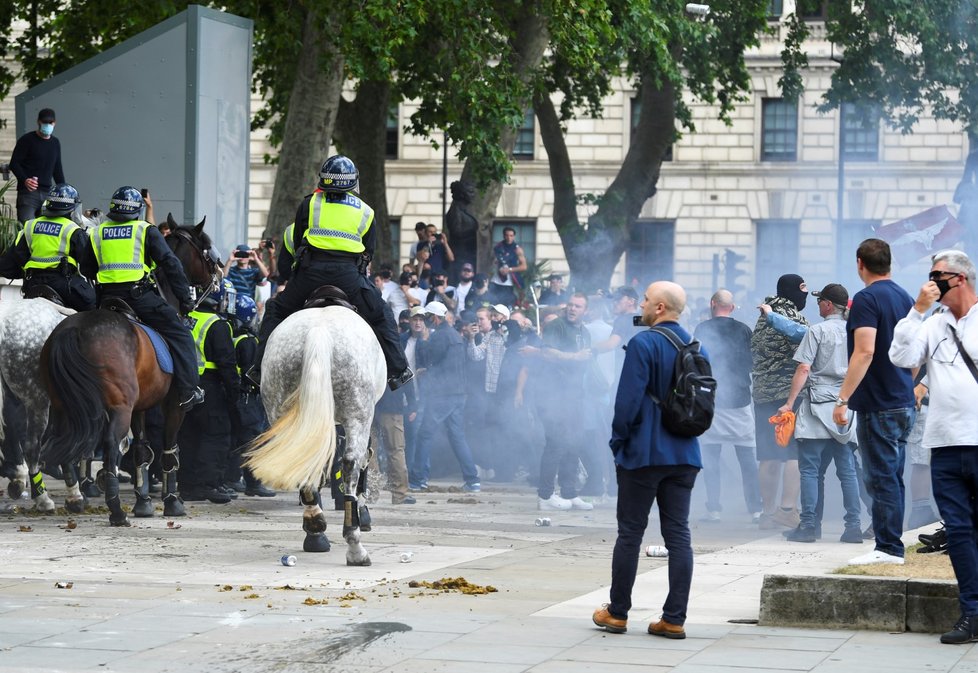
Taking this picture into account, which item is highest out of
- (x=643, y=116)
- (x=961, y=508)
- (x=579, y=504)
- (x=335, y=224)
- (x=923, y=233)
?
(x=643, y=116)

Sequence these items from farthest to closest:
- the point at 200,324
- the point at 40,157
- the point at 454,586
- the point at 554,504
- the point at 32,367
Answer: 1. the point at 40,157
2. the point at 554,504
3. the point at 200,324
4. the point at 32,367
5. the point at 454,586

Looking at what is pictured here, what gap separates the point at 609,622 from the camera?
844cm

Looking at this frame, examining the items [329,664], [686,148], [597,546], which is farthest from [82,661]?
[686,148]

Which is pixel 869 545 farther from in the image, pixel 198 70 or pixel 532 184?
pixel 532 184

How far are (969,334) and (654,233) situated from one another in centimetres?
4254

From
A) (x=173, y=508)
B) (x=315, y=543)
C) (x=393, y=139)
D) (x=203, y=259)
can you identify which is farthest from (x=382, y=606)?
(x=393, y=139)

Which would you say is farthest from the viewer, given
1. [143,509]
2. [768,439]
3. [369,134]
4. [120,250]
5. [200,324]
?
[369,134]

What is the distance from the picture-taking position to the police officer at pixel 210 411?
15367 mm

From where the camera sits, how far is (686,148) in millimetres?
50250

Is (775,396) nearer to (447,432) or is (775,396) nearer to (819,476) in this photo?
(819,476)

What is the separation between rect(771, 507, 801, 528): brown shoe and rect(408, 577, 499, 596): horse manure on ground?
478 centimetres

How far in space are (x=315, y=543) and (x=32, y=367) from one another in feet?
10.7

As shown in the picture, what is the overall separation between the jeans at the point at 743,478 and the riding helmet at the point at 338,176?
4896 millimetres

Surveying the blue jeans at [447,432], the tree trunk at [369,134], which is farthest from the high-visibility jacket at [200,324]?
the tree trunk at [369,134]
